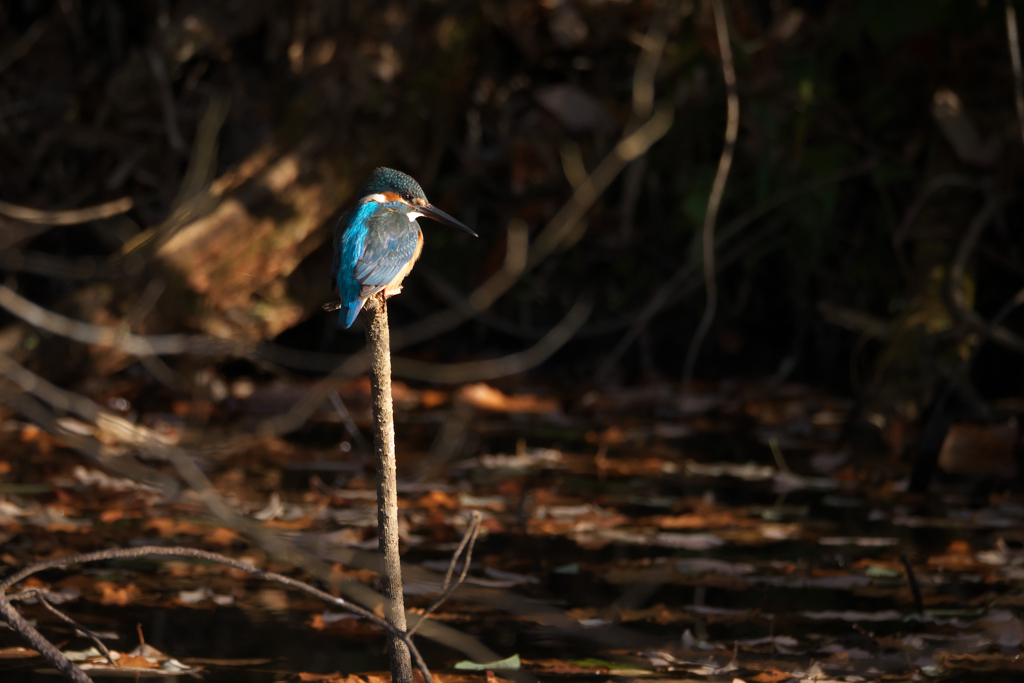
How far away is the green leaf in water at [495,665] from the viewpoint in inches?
88.2

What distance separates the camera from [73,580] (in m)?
2.80

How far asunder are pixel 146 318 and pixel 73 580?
2363mm

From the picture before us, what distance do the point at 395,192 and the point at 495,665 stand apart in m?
1.08

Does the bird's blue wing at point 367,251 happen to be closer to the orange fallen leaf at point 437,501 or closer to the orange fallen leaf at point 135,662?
the orange fallen leaf at point 135,662

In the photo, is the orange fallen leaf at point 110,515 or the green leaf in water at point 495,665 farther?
the orange fallen leaf at point 110,515

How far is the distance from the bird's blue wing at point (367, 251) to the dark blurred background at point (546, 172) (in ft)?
9.78

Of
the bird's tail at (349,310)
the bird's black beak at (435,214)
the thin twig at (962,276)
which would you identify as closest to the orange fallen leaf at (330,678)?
the bird's tail at (349,310)

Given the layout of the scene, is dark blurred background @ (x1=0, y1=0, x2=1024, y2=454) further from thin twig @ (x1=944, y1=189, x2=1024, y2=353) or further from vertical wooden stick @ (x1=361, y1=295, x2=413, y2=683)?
vertical wooden stick @ (x1=361, y1=295, x2=413, y2=683)

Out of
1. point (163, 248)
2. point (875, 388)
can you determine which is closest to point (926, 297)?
point (875, 388)

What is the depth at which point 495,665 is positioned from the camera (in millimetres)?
2264

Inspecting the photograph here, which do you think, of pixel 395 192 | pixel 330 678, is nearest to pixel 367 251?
pixel 395 192

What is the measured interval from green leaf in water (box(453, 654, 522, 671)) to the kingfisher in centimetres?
88

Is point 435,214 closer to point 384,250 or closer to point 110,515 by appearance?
point 384,250

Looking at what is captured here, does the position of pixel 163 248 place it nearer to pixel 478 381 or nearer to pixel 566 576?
pixel 478 381
